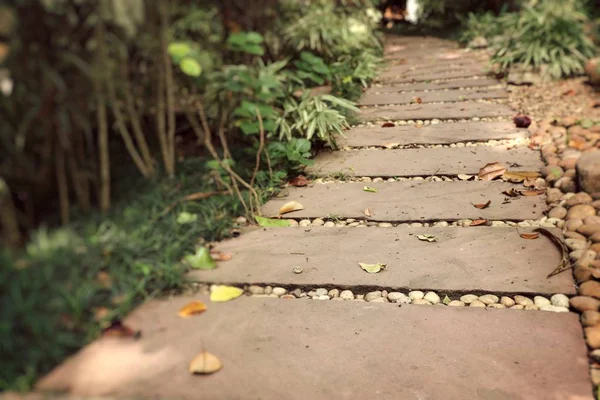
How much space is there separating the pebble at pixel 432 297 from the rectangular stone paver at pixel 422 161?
1.08 meters

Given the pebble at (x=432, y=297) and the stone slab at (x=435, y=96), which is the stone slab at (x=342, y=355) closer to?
the pebble at (x=432, y=297)

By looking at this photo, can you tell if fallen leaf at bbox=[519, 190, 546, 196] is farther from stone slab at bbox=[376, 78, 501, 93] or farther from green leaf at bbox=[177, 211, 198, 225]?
stone slab at bbox=[376, 78, 501, 93]

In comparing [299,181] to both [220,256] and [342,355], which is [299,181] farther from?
[342,355]

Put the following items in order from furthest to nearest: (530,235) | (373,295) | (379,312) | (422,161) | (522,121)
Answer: (522,121) → (422,161) → (530,235) → (373,295) → (379,312)

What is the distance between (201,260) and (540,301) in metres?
1.22

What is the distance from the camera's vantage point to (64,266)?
60.1 inches

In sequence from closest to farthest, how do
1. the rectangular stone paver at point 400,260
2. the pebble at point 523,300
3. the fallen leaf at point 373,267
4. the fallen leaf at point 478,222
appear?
the pebble at point 523,300 → the rectangular stone paver at point 400,260 → the fallen leaf at point 373,267 → the fallen leaf at point 478,222

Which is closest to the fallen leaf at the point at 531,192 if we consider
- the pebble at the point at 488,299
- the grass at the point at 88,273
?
the pebble at the point at 488,299

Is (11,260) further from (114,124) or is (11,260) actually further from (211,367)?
(114,124)

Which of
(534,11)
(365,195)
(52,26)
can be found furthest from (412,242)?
(534,11)

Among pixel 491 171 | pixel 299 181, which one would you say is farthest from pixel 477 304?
pixel 299 181

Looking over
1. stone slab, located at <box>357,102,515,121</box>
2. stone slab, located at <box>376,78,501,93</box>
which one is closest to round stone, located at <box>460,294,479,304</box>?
stone slab, located at <box>357,102,515,121</box>

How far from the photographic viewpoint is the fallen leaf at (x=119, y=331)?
1393 mm

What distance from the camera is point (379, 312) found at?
151 centimetres
